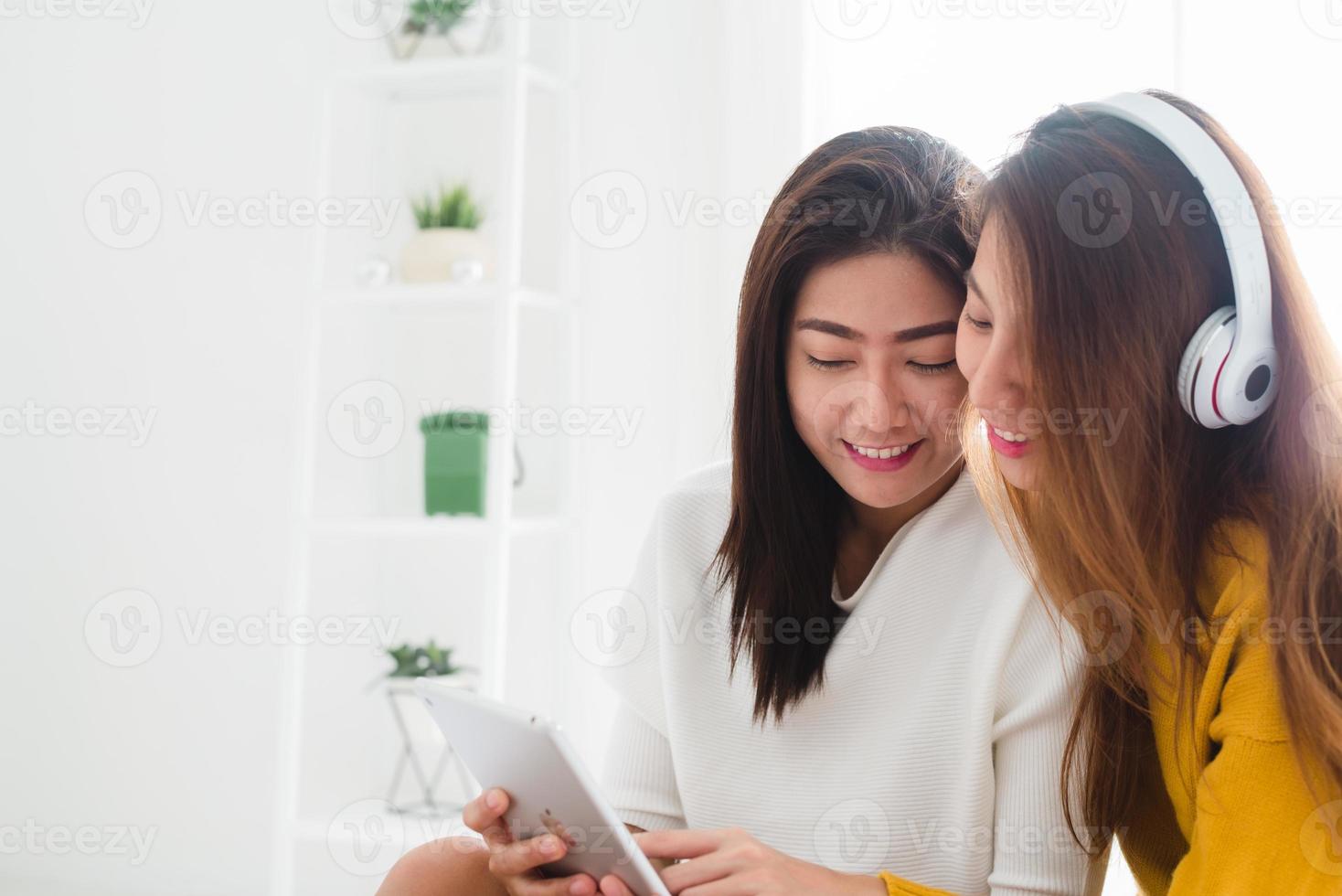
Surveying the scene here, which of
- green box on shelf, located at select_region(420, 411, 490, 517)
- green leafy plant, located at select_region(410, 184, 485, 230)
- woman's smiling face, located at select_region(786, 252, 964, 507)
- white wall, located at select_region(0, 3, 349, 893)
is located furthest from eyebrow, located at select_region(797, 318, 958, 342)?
white wall, located at select_region(0, 3, 349, 893)

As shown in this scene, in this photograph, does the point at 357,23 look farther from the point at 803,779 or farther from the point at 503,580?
the point at 803,779

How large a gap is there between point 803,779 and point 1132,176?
679 millimetres

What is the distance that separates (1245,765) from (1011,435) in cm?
30

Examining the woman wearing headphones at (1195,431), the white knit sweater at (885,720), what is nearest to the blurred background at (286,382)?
the white knit sweater at (885,720)

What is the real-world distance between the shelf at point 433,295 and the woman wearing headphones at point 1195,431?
1168mm

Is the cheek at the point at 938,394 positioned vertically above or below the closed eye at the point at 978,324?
below

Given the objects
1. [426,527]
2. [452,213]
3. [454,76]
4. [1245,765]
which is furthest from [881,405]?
[454,76]

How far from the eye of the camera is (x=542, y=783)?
938 mm

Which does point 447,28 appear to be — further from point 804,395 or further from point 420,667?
point 804,395

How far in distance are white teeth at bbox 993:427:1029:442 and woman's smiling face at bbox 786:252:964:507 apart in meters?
0.13

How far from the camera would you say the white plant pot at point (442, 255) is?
80.4 inches

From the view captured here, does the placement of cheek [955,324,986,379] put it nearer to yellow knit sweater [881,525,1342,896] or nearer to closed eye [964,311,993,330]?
closed eye [964,311,993,330]

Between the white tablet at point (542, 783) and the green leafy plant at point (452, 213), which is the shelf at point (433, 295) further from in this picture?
the white tablet at point (542, 783)

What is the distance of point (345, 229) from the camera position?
2.31 meters
